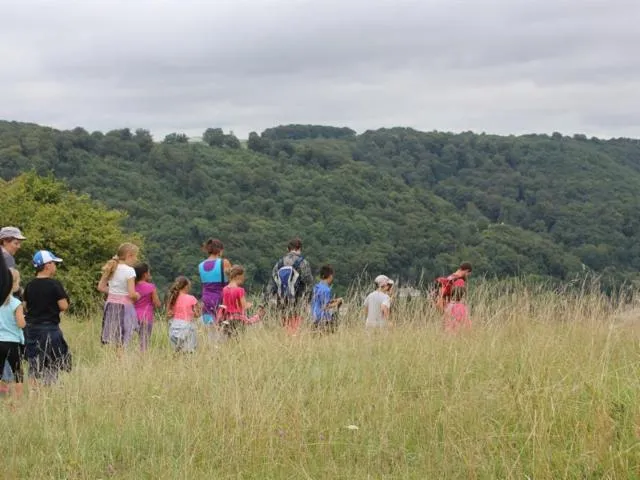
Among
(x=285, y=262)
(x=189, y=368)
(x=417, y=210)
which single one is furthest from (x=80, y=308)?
(x=417, y=210)

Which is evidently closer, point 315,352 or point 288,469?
point 288,469

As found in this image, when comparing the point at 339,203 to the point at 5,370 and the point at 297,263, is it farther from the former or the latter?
the point at 5,370

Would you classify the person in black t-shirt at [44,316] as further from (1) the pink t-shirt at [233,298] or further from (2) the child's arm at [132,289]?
(1) the pink t-shirt at [233,298]

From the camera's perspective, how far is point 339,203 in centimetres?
6475

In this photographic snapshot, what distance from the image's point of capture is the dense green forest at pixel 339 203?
143ft

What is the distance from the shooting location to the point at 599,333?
7020mm

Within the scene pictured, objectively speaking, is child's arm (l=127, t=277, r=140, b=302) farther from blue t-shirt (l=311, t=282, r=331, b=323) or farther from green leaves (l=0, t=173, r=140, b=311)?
green leaves (l=0, t=173, r=140, b=311)

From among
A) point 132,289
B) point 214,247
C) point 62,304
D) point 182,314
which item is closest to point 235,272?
point 214,247

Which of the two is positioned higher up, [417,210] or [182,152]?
[182,152]

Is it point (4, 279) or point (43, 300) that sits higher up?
point (4, 279)

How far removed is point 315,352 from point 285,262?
283 centimetres

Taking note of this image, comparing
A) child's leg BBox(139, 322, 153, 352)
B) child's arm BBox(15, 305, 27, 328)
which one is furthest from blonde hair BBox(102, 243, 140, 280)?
child's arm BBox(15, 305, 27, 328)

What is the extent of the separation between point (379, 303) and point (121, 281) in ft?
8.77

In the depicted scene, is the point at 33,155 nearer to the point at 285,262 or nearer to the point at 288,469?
the point at 285,262
